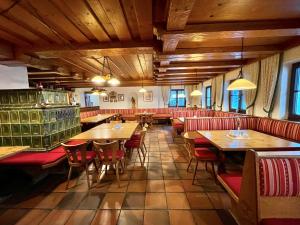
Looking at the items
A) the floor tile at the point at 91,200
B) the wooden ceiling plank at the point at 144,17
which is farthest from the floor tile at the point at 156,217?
the wooden ceiling plank at the point at 144,17

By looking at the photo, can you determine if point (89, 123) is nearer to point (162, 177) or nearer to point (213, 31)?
point (162, 177)

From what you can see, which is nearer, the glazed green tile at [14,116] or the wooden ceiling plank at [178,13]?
the wooden ceiling plank at [178,13]

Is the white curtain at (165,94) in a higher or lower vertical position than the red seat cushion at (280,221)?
higher

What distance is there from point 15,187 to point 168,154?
10.3ft

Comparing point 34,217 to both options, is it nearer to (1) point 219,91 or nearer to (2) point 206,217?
(2) point 206,217

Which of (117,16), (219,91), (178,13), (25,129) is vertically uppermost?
(117,16)

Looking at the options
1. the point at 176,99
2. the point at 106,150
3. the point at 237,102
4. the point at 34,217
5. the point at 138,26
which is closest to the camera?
the point at 34,217

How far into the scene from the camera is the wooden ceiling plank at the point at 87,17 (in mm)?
1783

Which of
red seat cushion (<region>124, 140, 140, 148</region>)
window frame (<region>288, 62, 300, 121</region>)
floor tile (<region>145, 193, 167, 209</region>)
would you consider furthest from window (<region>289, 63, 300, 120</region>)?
red seat cushion (<region>124, 140, 140, 148</region>)

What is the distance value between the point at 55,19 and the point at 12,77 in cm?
259

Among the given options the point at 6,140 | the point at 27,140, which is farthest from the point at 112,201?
the point at 6,140

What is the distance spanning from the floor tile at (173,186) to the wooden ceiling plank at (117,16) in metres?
2.47

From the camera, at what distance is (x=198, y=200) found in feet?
8.05

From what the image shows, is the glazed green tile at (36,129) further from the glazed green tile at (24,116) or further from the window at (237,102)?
the window at (237,102)
